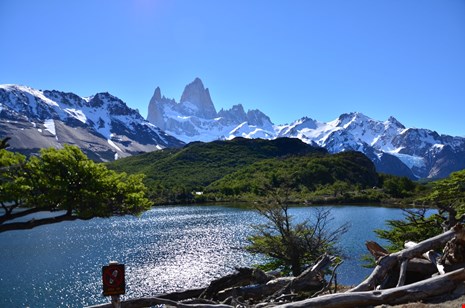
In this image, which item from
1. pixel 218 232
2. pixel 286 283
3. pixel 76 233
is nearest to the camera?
pixel 286 283

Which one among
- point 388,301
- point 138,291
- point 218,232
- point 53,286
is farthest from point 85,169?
point 218,232

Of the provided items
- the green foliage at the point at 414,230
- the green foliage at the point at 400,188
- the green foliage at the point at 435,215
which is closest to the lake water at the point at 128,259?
the green foliage at the point at 414,230

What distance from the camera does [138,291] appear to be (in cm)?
3441

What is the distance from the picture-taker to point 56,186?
17047 millimetres

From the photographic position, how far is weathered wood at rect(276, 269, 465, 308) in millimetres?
10336

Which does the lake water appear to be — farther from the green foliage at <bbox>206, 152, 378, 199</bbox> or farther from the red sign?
the green foliage at <bbox>206, 152, 378, 199</bbox>

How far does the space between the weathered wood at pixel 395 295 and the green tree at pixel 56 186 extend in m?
11.5

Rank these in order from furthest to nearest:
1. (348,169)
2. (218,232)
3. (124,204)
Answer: (348,169)
(218,232)
(124,204)

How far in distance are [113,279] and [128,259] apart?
41.1m

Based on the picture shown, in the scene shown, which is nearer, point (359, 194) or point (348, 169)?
point (359, 194)

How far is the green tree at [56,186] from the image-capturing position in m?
17.0

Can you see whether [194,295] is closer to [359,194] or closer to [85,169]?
[85,169]

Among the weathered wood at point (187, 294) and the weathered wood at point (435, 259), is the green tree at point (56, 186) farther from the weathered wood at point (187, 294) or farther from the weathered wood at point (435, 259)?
the weathered wood at point (435, 259)

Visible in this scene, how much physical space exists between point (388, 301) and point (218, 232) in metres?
57.3
